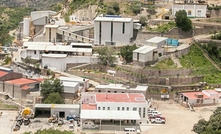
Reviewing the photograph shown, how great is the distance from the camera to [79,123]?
107 feet

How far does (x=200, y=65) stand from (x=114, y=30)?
812 centimetres

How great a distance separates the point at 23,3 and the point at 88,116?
7915 cm

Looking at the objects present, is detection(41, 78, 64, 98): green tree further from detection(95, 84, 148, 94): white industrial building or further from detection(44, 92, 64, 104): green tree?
detection(95, 84, 148, 94): white industrial building

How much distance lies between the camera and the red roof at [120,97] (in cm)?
3394

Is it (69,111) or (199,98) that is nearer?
(69,111)

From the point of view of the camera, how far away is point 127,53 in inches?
1586

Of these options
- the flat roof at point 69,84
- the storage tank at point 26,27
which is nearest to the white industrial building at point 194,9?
the storage tank at point 26,27

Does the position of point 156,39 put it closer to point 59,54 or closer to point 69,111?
point 59,54

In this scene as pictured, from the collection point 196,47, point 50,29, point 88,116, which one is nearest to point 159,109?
point 88,116

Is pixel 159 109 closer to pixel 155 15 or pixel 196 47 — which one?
pixel 196 47

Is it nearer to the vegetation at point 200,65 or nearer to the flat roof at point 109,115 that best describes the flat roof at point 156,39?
the vegetation at point 200,65

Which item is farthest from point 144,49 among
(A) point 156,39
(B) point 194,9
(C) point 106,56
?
(B) point 194,9

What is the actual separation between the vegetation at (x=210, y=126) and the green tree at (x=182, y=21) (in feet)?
43.0

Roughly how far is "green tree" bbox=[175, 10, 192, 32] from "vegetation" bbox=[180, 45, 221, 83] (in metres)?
2.25
